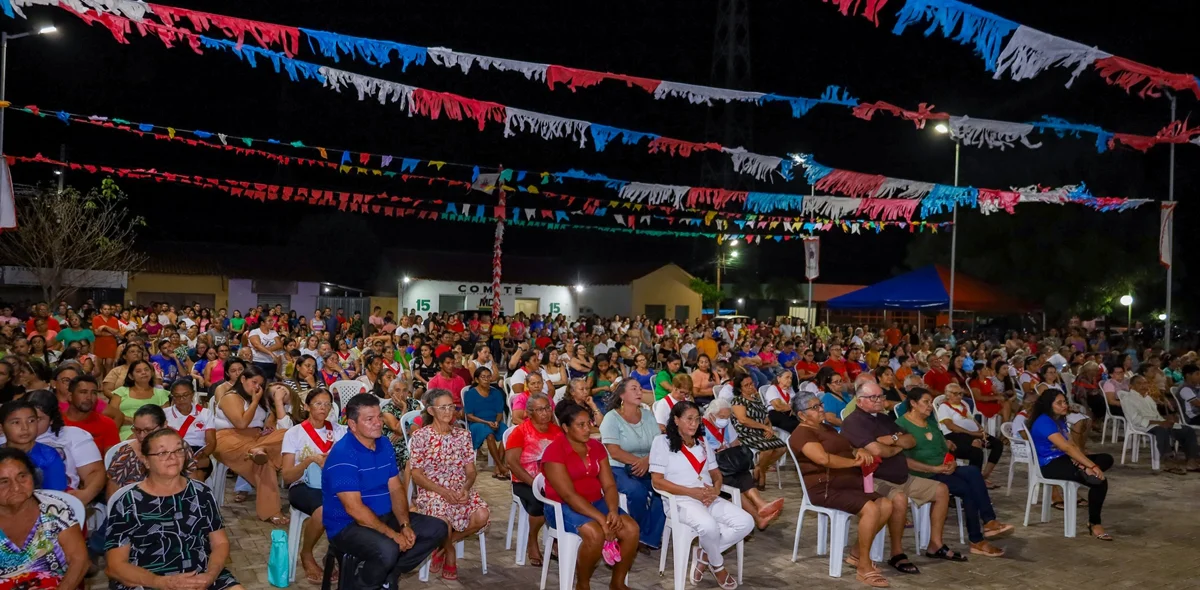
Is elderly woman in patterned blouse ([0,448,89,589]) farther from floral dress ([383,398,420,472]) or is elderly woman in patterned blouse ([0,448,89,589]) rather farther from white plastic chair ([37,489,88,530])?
floral dress ([383,398,420,472])

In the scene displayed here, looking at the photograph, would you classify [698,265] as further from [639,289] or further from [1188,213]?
[1188,213]

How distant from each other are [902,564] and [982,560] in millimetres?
733

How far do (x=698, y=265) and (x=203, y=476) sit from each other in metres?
43.4

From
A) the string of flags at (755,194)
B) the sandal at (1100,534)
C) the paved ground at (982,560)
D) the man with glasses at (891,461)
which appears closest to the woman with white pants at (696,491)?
the paved ground at (982,560)

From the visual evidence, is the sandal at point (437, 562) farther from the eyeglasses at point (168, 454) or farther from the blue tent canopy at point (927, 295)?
the blue tent canopy at point (927, 295)

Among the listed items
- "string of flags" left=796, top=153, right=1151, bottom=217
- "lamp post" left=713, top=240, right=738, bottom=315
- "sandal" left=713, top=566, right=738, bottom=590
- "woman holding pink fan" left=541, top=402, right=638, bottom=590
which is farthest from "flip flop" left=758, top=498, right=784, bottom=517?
"lamp post" left=713, top=240, right=738, bottom=315

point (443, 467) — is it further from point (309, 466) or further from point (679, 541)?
point (679, 541)

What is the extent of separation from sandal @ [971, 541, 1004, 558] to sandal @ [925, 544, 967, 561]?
19 centimetres

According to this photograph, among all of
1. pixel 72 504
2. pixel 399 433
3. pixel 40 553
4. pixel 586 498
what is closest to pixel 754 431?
pixel 586 498

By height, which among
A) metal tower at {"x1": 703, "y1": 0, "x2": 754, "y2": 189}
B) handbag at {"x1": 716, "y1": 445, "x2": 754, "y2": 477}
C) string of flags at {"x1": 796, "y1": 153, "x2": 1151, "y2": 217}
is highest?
metal tower at {"x1": 703, "y1": 0, "x2": 754, "y2": 189}

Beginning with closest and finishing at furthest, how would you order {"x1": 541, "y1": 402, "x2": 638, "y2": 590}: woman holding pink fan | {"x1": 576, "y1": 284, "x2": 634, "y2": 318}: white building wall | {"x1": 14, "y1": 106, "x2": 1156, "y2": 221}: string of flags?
{"x1": 541, "y1": 402, "x2": 638, "y2": 590}: woman holding pink fan, {"x1": 14, "y1": 106, "x2": 1156, "y2": 221}: string of flags, {"x1": 576, "y1": 284, "x2": 634, "y2": 318}: white building wall

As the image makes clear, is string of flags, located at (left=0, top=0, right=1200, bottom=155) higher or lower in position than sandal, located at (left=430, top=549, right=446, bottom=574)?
higher

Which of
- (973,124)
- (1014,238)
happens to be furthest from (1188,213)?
(973,124)

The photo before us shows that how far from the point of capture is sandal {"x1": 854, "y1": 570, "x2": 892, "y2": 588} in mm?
5496
